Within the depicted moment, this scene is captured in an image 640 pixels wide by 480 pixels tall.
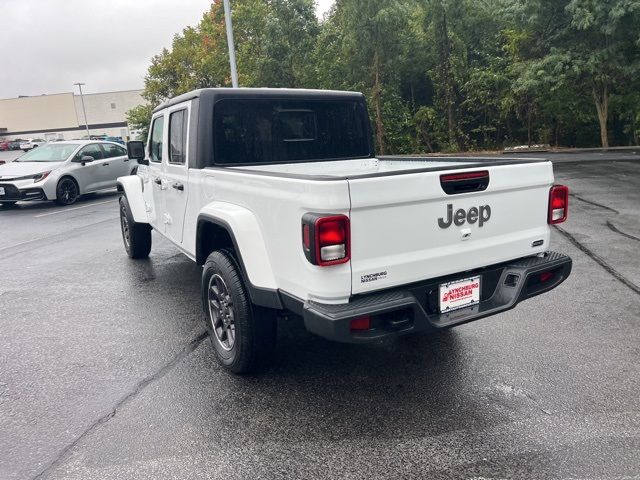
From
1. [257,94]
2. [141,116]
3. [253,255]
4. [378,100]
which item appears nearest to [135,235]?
[257,94]

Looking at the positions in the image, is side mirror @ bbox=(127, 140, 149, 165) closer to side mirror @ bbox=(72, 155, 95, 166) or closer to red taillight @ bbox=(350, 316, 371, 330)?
red taillight @ bbox=(350, 316, 371, 330)

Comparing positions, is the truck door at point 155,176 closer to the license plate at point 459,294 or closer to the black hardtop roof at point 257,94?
the black hardtop roof at point 257,94

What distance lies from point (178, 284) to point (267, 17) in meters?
21.6

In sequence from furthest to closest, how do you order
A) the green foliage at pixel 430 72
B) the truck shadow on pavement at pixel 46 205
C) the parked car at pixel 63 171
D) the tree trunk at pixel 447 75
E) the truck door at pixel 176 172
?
the tree trunk at pixel 447 75 < the green foliage at pixel 430 72 < the truck shadow on pavement at pixel 46 205 < the parked car at pixel 63 171 < the truck door at pixel 176 172

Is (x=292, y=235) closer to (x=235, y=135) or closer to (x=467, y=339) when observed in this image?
(x=235, y=135)

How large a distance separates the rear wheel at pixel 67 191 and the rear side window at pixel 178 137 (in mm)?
9709

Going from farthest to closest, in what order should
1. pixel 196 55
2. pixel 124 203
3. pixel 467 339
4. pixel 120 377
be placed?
pixel 196 55 < pixel 124 203 < pixel 467 339 < pixel 120 377

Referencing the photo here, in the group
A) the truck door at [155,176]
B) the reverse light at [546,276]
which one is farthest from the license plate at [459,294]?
the truck door at [155,176]

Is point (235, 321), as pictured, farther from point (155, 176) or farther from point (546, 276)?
point (155, 176)

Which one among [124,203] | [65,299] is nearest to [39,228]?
[124,203]

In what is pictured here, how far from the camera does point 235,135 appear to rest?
442 centimetres

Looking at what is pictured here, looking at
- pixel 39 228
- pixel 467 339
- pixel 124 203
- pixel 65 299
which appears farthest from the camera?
pixel 39 228

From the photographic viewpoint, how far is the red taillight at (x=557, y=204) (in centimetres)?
376

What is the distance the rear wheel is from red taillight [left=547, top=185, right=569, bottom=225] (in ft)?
41.1
